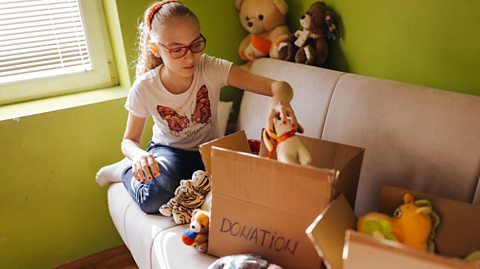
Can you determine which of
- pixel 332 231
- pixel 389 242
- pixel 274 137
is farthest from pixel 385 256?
pixel 274 137

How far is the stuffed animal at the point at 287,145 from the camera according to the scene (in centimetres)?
101

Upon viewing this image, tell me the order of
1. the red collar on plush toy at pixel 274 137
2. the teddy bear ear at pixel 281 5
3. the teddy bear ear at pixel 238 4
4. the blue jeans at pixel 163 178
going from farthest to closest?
the teddy bear ear at pixel 238 4, the teddy bear ear at pixel 281 5, the blue jeans at pixel 163 178, the red collar on plush toy at pixel 274 137

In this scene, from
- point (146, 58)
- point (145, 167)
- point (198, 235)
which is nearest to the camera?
point (198, 235)

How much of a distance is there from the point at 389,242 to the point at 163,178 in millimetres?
902

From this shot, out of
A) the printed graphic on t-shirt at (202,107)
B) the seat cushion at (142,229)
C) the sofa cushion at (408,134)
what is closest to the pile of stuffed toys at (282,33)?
the sofa cushion at (408,134)

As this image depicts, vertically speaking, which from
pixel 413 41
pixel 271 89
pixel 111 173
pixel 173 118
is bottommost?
pixel 111 173

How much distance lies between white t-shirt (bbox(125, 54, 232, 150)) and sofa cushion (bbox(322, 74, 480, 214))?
0.46 meters

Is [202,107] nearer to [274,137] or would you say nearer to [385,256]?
[274,137]

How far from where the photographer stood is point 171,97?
1450mm

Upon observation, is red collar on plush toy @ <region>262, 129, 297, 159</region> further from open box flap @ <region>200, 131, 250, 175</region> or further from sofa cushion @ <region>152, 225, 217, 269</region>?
sofa cushion @ <region>152, 225, 217, 269</region>

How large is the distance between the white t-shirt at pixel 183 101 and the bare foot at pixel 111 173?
0.89ft

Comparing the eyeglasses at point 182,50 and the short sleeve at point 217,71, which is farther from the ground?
the eyeglasses at point 182,50

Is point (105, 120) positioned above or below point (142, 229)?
above

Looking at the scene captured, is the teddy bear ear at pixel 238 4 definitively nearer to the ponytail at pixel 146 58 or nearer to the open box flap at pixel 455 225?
the ponytail at pixel 146 58
